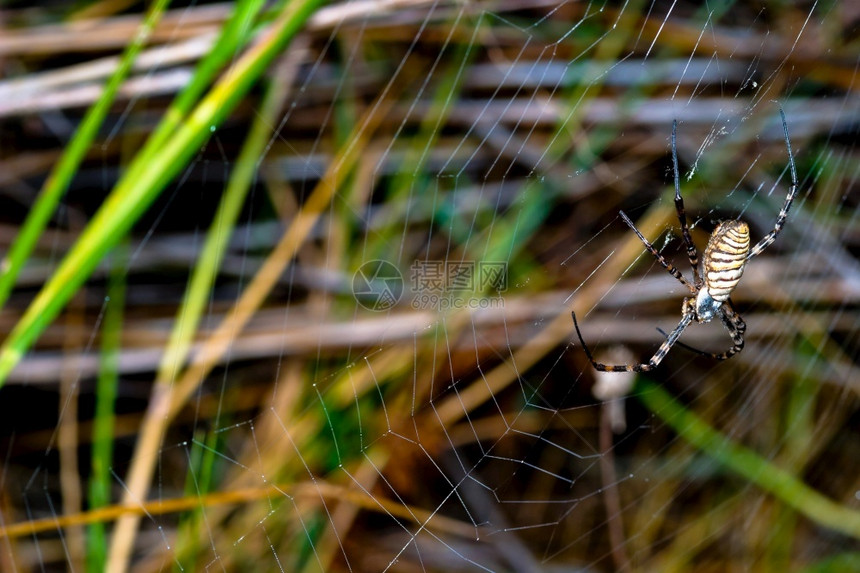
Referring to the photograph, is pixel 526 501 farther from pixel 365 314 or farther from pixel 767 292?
pixel 767 292

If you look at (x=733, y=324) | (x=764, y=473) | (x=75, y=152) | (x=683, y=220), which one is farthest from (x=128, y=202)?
(x=764, y=473)

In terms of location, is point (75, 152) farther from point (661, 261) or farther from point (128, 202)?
point (661, 261)

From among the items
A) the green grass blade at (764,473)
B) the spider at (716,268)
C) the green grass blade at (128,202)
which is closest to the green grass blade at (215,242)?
the green grass blade at (128,202)

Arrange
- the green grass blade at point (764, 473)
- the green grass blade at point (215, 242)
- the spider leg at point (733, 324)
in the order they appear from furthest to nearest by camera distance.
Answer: the green grass blade at point (764, 473)
the spider leg at point (733, 324)
the green grass blade at point (215, 242)

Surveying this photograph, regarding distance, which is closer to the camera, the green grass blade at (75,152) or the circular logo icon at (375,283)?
the green grass blade at (75,152)

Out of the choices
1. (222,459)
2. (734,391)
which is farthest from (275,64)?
(734,391)

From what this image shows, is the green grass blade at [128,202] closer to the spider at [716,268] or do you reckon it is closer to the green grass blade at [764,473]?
the spider at [716,268]
